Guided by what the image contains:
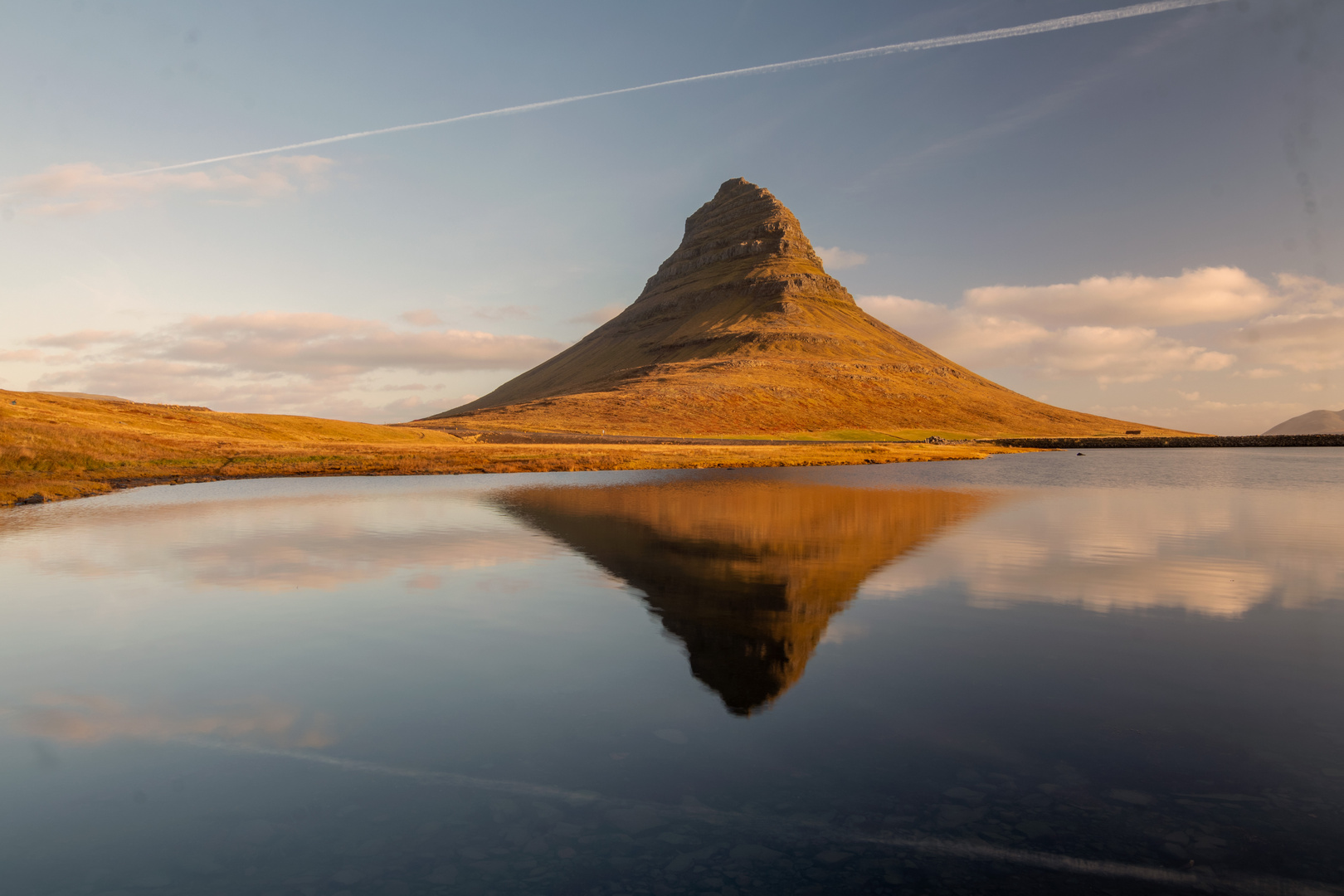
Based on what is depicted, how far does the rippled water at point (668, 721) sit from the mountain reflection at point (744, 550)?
7.0 inches

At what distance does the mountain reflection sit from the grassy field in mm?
24288

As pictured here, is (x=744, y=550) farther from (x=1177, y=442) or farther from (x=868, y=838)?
(x=1177, y=442)

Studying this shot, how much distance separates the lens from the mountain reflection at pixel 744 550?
521 inches

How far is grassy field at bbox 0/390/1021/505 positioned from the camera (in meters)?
47.9

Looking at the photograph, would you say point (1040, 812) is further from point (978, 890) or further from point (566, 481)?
point (566, 481)

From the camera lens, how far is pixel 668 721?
10.0 meters

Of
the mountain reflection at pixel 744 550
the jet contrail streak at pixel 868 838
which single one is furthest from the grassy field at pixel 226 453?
the jet contrail streak at pixel 868 838

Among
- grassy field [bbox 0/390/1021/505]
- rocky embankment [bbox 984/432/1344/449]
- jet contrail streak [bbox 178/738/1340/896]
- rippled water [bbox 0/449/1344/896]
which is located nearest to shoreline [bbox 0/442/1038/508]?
grassy field [bbox 0/390/1021/505]

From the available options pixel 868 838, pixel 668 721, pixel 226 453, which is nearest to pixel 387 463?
pixel 226 453

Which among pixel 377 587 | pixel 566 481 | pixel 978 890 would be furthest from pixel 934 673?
pixel 566 481

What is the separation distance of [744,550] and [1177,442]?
616 feet

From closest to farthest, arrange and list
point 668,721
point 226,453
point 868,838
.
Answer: point 868,838 → point 668,721 → point 226,453

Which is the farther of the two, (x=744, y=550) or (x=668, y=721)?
(x=744, y=550)

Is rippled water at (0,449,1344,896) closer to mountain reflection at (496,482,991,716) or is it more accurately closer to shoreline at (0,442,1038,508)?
mountain reflection at (496,482,991,716)
